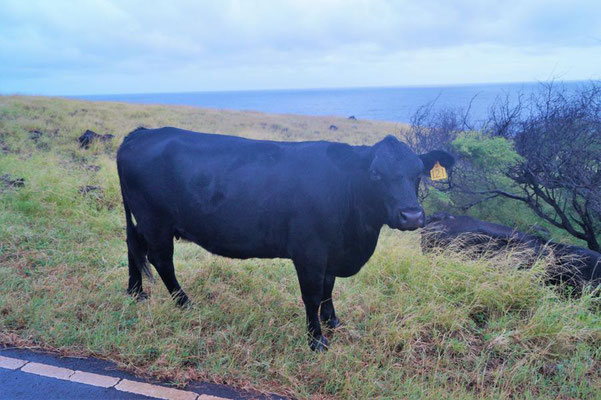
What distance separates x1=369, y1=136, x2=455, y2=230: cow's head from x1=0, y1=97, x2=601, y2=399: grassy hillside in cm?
123

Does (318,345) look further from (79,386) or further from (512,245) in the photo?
(512,245)

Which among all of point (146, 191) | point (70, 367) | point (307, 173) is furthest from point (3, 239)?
point (307, 173)

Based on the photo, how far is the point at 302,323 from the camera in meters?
4.16

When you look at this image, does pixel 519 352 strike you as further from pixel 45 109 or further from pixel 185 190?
pixel 45 109

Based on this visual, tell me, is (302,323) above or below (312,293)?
below

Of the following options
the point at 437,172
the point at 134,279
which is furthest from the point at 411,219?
the point at 134,279

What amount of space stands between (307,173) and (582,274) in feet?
13.7

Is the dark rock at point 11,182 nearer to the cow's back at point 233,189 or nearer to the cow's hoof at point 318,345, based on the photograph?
the cow's back at point 233,189

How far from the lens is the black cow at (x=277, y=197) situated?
3707 mm

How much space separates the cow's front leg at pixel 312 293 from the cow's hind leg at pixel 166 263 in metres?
1.31

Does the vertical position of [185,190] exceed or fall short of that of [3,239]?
it exceeds it

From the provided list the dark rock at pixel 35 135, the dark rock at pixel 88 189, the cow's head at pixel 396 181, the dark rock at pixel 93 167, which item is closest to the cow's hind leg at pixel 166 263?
the cow's head at pixel 396 181

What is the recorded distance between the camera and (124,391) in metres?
3.07

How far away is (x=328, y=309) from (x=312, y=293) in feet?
1.70
